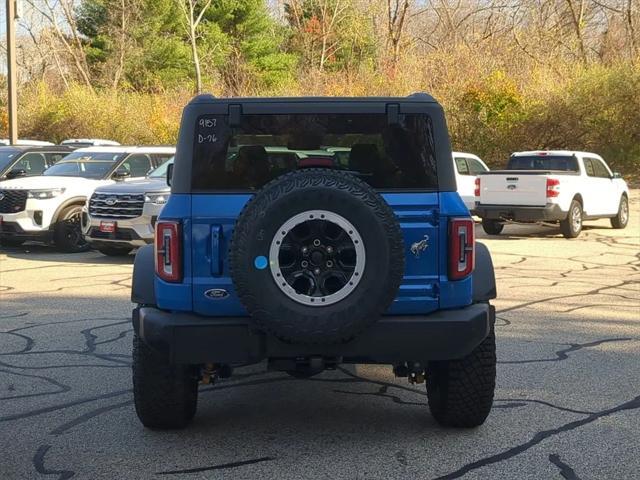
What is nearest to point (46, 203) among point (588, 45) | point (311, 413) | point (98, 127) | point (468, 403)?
point (311, 413)

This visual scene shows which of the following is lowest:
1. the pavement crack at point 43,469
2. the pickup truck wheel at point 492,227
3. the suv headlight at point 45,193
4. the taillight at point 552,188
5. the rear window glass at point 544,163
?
the pavement crack at point 43,469

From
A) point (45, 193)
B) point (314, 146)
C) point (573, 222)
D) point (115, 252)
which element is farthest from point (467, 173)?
point (314, 146)

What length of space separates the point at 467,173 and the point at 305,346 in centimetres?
1585

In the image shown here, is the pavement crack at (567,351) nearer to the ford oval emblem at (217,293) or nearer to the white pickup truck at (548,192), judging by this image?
the ford oval emblem at (217,293)

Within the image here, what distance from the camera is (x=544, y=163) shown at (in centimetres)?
1834

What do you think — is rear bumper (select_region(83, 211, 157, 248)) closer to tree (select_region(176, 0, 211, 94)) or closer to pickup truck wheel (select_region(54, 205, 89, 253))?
pickup truck wheel (select_region(54, 205, 89, 253))

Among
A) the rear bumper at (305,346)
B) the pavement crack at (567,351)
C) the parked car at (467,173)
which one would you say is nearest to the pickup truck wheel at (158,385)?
the rear bumper at (305,346)

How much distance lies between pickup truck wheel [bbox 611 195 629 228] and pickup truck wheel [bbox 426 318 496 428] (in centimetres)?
1517

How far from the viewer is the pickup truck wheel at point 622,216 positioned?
1919 cm

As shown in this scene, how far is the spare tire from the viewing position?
430 centimetres

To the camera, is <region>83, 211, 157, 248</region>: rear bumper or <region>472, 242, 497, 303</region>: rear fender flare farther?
<region>83, 211, 157, 248</region>: rear bumper

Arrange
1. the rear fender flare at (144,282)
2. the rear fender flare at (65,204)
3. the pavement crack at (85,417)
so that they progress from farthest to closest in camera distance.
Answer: the rear fender flare at (65,204), the pavement crack at (85,417), the rear fender flare at (144,282)

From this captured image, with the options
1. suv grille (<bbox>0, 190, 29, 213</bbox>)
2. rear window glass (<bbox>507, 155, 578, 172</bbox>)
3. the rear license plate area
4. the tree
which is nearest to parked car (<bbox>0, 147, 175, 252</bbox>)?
suv grille (<bbox>0, 190, 29, 213</bbox>)

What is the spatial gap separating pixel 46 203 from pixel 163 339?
10890mm
